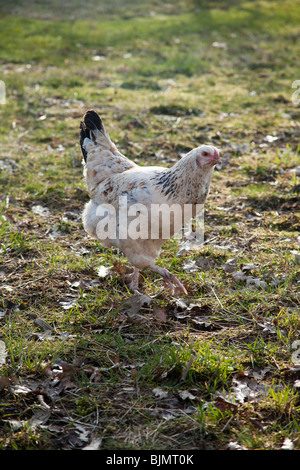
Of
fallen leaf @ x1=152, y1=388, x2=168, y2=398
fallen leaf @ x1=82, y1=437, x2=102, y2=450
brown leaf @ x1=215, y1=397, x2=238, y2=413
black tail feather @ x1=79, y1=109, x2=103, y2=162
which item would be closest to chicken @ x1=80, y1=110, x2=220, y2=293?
black tail feather @ x1=79, y1=109, x2=103, y2=162

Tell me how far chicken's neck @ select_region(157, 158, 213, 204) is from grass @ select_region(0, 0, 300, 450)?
2.63 feet

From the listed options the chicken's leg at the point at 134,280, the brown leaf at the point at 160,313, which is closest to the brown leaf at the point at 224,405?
the brown leaf at the point at 160,313

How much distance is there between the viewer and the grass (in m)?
2.82

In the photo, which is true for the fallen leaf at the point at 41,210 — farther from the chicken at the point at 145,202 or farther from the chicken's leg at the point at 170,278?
the chicken's leg at the point at 170,278


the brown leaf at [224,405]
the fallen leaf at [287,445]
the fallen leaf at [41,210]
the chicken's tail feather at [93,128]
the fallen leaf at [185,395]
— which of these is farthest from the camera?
the fallen leaf at [41,210]

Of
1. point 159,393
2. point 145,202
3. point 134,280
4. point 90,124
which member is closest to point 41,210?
point 90,124

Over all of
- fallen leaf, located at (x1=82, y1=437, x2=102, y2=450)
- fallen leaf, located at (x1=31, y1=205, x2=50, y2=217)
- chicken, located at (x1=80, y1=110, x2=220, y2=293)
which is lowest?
fallen leaf, located at (x1=82, y1=437, x2=102, y2=450)

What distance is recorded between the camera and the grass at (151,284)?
2.82 meters

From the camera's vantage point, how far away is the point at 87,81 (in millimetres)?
9750

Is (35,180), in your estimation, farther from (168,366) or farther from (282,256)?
(168,366)

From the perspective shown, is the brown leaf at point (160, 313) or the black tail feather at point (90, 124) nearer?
the brown leaf at point (160, 313)

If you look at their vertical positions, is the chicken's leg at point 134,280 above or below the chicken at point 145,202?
below

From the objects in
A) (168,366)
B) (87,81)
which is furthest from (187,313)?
(87,81)

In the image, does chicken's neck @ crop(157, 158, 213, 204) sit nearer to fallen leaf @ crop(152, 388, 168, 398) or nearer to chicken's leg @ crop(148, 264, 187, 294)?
chicken's leg @ crop(148, 264, 187, 294)
